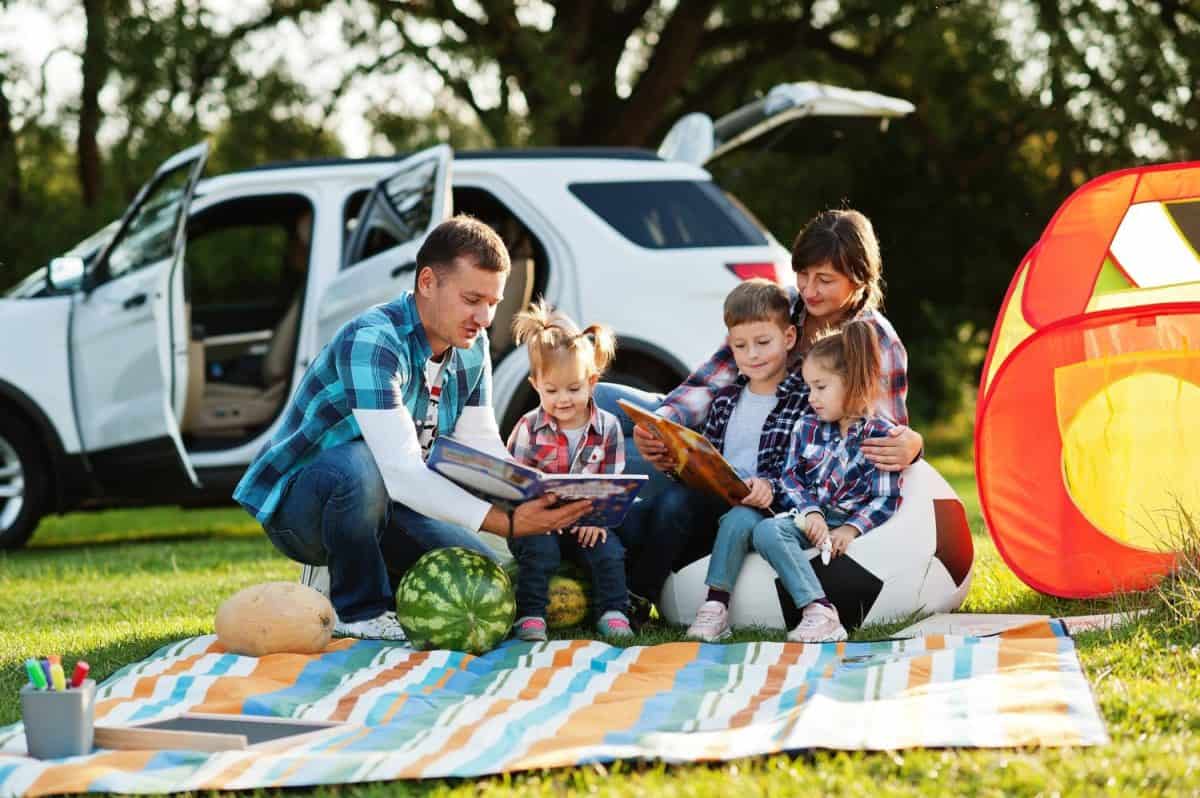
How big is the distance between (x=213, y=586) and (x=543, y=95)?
24.0ft

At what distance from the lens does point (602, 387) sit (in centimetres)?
517

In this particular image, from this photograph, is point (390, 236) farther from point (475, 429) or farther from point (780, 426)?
point (780, 426)

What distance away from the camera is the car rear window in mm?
7164

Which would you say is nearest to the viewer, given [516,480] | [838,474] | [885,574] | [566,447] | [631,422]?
[516,480]

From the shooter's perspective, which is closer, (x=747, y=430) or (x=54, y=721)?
(x=54, y=721)

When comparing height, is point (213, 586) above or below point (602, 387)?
below

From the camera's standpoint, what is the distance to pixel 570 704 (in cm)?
341

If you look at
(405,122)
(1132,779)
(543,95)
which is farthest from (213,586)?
(405,122)

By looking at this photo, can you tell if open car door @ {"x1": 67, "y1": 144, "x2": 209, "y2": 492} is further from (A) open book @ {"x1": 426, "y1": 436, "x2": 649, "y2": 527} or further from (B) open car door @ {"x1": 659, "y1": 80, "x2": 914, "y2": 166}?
(A) open book @ {"x1": 426, "y1": 436, "x2": 649, "y2": 527}

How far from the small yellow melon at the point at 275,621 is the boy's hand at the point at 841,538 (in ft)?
4.74

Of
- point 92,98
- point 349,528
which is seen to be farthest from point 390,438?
point 92,98

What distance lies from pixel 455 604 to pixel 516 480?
448 mm

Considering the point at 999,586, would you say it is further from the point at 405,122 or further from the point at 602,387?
the point at 405,122

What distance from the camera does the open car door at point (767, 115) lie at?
24.1ft
